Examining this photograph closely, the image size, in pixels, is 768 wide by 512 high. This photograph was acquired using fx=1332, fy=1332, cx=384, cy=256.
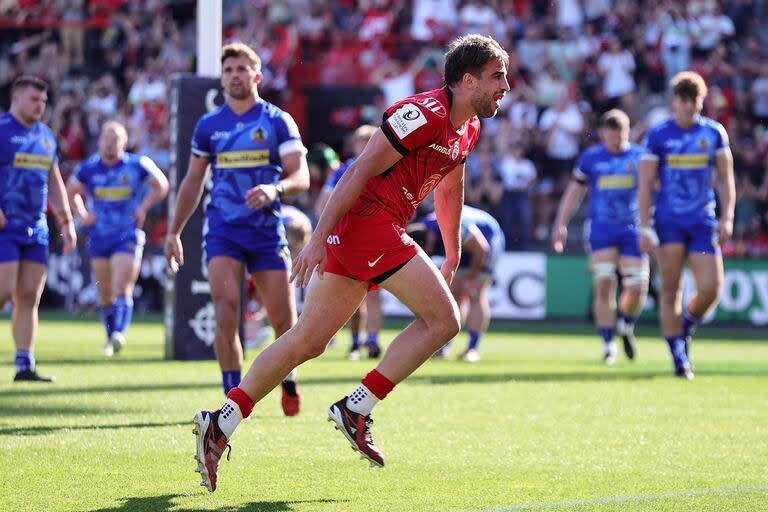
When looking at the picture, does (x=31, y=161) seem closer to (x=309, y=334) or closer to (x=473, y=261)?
(x=473, y=261)

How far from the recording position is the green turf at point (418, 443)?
6.26 meters

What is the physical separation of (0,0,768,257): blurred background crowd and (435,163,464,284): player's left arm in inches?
594

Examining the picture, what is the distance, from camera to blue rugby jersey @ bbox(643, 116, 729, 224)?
12352 millimetres

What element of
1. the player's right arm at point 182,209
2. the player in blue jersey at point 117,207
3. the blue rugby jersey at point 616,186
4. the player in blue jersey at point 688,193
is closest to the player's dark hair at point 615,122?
the blue rugby jersey at point 616,186

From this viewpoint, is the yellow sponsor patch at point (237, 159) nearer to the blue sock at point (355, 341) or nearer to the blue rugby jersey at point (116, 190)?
the blue rugby jersey at point (116, 190)

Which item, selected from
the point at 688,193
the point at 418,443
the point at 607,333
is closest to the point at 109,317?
the point at 607,333

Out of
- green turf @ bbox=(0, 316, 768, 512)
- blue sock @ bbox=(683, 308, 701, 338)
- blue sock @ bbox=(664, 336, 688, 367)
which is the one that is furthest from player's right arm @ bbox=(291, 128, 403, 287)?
blue sock @ bbox=(683, 308, 701, 338)

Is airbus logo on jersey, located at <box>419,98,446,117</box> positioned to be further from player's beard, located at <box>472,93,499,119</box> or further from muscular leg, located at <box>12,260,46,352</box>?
muscular leg, located at <box>12,260,46,352</box>

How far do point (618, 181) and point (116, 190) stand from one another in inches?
228

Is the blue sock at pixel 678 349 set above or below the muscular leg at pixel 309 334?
below

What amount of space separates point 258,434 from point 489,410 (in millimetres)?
2253

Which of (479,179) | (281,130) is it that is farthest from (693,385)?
(479,179)

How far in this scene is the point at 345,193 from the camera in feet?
20.6

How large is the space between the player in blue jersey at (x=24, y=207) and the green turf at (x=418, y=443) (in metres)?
0.56
